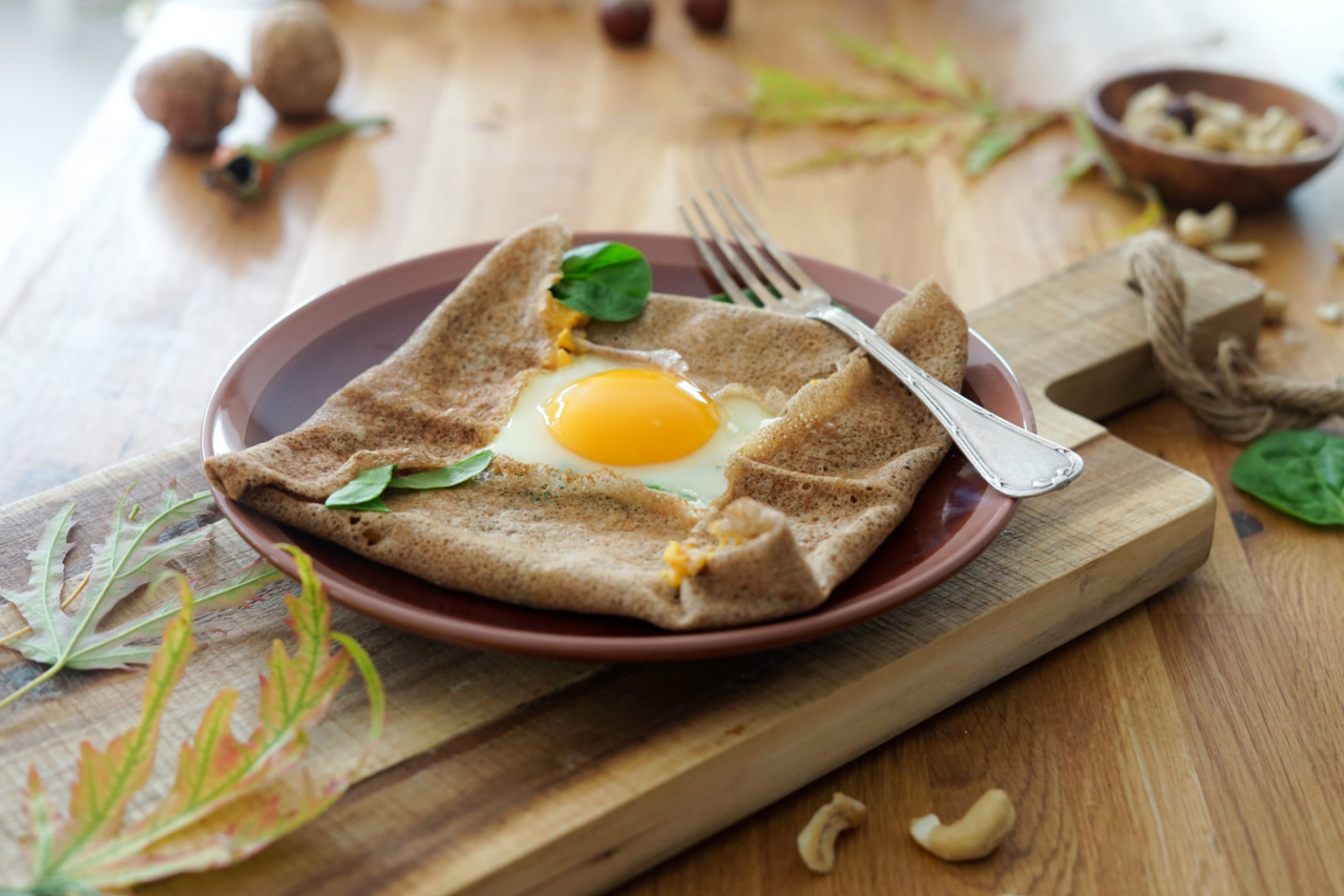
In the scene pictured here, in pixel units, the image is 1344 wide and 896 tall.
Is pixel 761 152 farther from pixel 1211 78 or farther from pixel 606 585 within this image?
A: pixel 606 585

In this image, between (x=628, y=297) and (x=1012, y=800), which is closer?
(x=1012, y=800)

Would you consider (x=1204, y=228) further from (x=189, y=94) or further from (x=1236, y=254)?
(x=189, y=94)

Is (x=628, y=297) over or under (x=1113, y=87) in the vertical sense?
over

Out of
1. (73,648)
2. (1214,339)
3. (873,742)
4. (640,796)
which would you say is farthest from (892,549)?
(1214,339)

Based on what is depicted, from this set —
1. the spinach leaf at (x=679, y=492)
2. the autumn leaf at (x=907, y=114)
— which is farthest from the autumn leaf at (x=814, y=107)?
the spinach leaf at (x=679, y=492)

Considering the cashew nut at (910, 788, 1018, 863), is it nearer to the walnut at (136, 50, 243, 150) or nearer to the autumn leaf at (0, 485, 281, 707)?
the autumn leaf at (0, 485, 281, 707)

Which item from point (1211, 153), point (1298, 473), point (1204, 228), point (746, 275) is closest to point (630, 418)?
point (746, 275)

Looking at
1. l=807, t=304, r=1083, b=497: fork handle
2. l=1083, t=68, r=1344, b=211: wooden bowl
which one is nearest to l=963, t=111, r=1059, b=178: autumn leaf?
l=1083, t=68, r=1344, b=211: wooden bowl

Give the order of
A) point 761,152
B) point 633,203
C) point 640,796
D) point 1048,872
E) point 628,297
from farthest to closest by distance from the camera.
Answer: point 761,152, point 633,203, point 628,297, point 1048,872, point 640,796

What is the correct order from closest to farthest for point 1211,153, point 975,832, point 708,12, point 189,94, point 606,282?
point 975,832
point 606,282
point 1211,153
point 189,94
point 708,12
